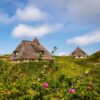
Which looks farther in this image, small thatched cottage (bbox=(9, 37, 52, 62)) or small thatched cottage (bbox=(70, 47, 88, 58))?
small thatched cottage (bbox=(70, 47, 88, 58))

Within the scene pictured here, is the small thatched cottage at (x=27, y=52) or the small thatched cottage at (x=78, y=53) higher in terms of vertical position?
the small thatched cottage at (x=78, y=53)

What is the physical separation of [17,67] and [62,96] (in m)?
37.0

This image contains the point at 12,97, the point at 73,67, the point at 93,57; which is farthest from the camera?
the point at 93,57

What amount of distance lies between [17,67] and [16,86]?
116 feet

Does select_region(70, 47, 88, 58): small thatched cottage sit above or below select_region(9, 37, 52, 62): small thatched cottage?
above

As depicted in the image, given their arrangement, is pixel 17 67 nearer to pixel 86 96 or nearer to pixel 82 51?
pixel 86 96

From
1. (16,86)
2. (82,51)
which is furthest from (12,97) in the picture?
(82,51)

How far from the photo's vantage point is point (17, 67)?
4894cm

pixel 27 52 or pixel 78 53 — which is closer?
pixel 27 52

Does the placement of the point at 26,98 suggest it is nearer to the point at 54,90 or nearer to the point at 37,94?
the point at 37,94

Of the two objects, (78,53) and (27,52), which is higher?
(78,53)

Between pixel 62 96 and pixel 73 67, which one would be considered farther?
pixel 73 67

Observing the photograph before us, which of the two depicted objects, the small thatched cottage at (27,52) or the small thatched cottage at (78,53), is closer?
the small thatched cottage at (27,52)

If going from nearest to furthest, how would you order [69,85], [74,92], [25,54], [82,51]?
[74,92]
[69,85]
[25,54]
[82,51]
